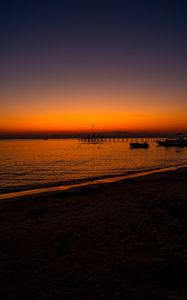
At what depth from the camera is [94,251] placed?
22.4ft

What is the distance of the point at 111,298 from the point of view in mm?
4605

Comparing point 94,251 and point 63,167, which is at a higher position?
point 94,251

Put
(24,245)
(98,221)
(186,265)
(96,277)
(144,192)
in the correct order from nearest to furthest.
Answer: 1. (96,277)
2. (186,265)
3. (24,245)
4. (98,221)
5. (144,192)

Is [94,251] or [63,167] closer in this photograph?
[94,251]

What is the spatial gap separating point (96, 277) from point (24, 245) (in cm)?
299

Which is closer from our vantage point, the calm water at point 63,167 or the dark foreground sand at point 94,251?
the dark foreground sand at point 94,251

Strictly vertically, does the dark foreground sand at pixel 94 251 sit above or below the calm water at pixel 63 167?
above

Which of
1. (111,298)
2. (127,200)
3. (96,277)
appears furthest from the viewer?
(127,200)

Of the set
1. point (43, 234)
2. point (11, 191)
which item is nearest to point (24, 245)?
point (43, 234)

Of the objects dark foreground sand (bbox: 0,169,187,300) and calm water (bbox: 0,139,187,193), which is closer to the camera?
dark foreground sand (bbox: 0,169,187,300)

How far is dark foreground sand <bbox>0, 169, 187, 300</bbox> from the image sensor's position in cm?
497

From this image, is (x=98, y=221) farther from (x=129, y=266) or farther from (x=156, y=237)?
(x=129, y=266)

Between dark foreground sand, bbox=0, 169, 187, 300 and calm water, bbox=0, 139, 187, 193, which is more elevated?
dark foreground sand, bbox=0, 169, 187, 300

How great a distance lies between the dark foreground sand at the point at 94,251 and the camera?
16.3ft
